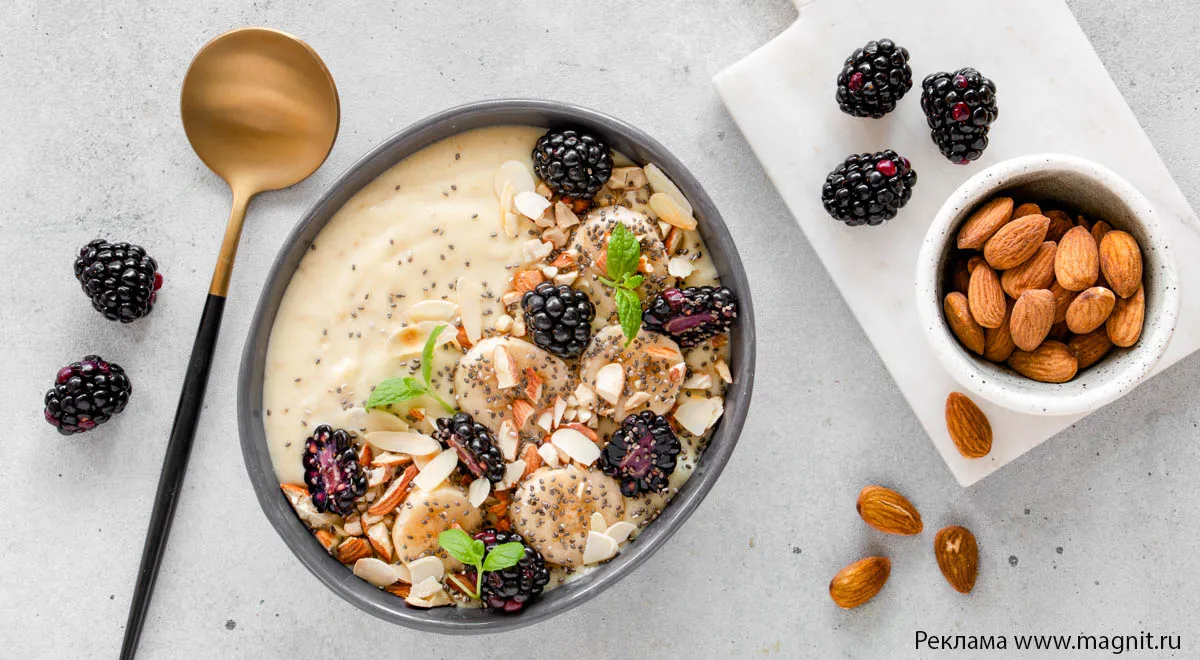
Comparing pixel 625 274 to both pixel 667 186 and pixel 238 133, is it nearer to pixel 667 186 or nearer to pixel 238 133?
pixel 667 186

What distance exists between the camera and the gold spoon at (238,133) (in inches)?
62.0

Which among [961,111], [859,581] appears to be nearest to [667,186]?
[961,111]

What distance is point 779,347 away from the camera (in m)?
1.66

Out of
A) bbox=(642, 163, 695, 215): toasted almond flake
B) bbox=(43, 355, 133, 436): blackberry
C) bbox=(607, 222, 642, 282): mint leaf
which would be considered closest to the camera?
bbox=(607, 222, 642, 282): mint leaf

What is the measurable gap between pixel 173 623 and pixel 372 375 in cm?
68

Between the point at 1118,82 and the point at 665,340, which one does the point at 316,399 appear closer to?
the point at 665,340

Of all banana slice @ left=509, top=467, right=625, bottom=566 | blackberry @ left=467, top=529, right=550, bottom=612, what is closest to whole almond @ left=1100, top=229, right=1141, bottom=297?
banana slice @ left=509, top=467, right=625, bottom=566

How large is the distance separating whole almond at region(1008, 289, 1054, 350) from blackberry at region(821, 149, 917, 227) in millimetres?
259

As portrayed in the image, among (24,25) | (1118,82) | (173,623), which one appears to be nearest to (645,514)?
(173,623)

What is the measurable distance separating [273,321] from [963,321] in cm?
113

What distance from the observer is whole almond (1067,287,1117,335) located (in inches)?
53.4

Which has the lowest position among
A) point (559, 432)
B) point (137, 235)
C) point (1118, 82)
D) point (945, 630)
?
point (945, 630)

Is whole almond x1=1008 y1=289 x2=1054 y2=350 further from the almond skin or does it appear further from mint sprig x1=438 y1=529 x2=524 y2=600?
mint sprig x1=438 y1=529 x2=524 y2=600

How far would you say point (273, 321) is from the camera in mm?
1459
